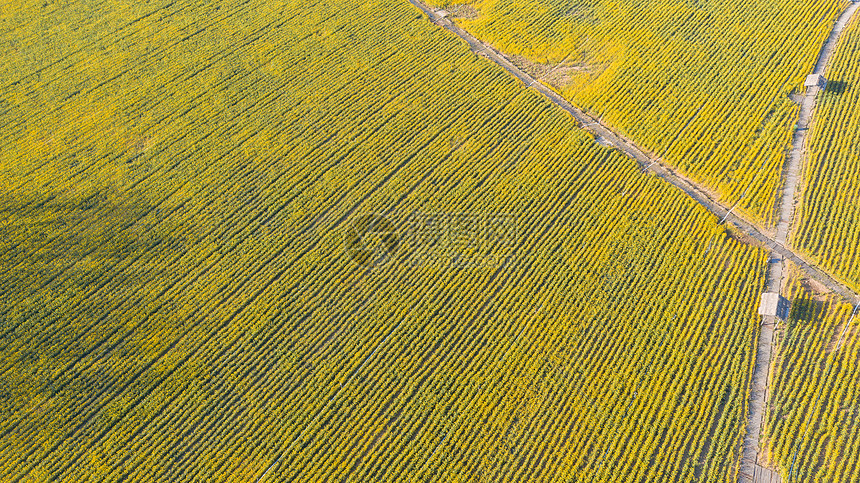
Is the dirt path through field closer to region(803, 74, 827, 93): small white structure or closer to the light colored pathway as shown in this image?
the light colored pathway

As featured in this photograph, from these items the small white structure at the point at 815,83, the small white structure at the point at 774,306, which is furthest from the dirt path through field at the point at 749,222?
the small white structure at the point at 774,306

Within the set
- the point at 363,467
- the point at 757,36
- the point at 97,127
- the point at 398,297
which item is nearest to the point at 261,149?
the point at 97,127

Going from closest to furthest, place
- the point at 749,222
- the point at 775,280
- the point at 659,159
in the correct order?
the point at 775,280, the point at 749,222, the point at 659,159

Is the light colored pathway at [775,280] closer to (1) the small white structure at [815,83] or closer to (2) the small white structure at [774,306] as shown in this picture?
(1) the small white structure at [815,83]

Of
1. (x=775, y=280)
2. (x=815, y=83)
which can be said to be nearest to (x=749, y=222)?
(x=775, y=280)

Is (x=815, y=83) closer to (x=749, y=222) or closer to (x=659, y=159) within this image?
(x=659, y=159)

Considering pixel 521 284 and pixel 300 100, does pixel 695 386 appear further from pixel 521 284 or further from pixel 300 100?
pixel 300 100
